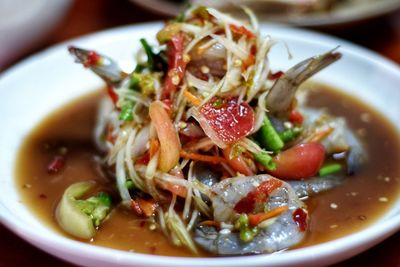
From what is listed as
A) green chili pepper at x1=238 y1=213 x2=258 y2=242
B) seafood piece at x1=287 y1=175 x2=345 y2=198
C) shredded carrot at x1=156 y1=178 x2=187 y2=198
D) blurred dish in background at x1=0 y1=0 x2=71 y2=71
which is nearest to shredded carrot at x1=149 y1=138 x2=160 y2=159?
shredded carrot at x1=156 y1=178 x2=187 y2=198

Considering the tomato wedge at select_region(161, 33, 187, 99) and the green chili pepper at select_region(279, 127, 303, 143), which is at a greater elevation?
the tomato wedge at select_region(161, 33, 187, 99)

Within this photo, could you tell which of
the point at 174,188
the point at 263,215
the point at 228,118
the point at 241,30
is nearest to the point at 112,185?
the point at 174,188

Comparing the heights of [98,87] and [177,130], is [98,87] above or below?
below

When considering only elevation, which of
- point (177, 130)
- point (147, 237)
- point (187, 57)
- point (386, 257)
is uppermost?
point (187, 57)

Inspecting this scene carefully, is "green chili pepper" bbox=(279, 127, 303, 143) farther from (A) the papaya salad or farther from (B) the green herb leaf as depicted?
(B) the green herb leaf

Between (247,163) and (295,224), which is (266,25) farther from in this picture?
(295,224)

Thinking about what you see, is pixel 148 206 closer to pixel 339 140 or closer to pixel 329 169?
pixel 329 169

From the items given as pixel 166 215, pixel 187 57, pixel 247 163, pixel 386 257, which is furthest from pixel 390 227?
pixel 187 57
